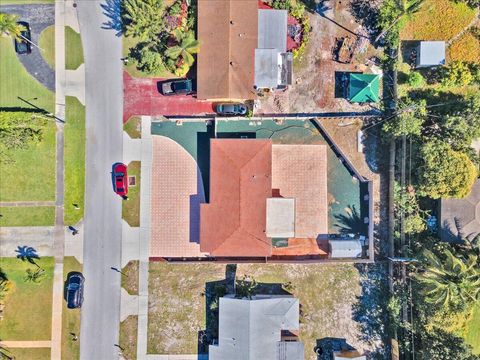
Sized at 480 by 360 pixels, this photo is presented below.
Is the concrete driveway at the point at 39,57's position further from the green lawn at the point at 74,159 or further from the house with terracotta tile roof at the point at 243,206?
the house with terracotta tile roof at the point at 243,206

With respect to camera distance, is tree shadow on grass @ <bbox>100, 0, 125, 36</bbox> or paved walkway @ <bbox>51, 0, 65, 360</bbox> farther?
tree shadow on grass @ <bbox>100, 0, 125, 36</bbox>

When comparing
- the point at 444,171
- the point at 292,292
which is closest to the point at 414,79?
the point at 444,171

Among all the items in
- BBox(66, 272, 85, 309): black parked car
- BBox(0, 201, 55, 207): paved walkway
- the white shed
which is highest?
BBox(0, 201, 55, 207): paved walkway

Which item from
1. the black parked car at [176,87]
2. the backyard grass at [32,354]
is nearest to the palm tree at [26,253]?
the backyard grass at [32,354]

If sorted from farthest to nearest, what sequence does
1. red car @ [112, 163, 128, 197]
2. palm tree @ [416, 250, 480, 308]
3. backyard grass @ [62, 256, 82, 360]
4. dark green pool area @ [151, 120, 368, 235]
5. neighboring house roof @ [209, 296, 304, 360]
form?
dark green pool area @ [151, 120, 368, 235] < backyard grass @ [62, 256, 82, 360] < red car @ [112, 163, 128, 197] < neighboring house roof @ [209, 296, 304, 360] < palm tree @ [416, 250, 480, 308]

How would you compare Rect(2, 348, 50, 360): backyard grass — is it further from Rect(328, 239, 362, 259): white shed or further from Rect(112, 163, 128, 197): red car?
Rect(328, 239, 362, 259): white shed

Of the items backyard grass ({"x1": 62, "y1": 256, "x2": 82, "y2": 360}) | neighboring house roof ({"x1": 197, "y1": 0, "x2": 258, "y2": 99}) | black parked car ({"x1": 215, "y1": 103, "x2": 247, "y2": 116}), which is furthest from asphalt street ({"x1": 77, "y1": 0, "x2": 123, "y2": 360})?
black parked car ({"x1": 215, "y1": 103, "x2": 247, "y2": 116})

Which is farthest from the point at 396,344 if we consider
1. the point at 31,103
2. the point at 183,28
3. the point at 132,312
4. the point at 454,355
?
the point at 31,103
